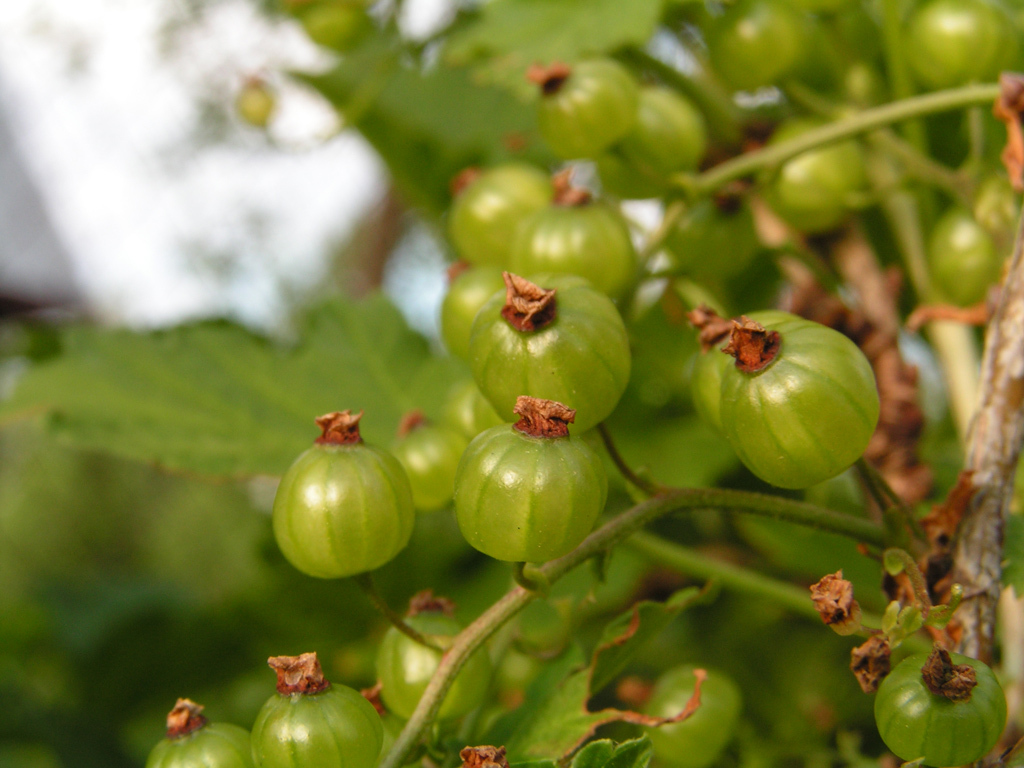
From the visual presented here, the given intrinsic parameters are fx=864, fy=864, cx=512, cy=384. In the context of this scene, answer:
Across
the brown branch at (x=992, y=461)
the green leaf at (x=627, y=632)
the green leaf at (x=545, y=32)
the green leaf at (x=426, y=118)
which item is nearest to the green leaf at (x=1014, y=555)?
the brown branch at (x=992, y=461)

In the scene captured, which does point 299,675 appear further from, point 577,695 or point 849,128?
point 849,128

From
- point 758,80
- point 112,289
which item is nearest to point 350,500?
point 758,80

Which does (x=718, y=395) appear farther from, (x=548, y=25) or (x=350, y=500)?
(x=548, y=25)

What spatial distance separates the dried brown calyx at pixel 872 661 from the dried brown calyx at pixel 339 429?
0.19 metres

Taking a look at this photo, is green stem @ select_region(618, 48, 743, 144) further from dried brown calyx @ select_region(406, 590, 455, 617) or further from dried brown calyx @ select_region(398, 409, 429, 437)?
dried brown calyx @ select_region(406, 590, 455, 617)

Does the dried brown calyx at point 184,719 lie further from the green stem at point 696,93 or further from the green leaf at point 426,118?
the green leaf at point 426,118

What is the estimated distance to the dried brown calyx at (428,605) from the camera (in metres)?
0.34

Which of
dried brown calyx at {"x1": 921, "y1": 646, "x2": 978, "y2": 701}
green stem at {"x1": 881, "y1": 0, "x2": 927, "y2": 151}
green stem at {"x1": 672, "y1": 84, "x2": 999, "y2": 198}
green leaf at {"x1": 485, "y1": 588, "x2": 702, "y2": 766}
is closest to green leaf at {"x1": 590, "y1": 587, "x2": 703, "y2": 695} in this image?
green leaf at {"x1": 485, "y1": 588, "x2": 702, "y2": 766}

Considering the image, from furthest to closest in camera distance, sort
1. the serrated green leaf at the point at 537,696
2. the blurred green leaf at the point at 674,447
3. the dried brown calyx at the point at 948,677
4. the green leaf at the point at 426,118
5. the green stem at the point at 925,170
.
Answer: the green leaf at the point at 426,118 → the blurred green leaf at the point at 674,447 → the green stem at the point at 925,170 → the serrated green leaf at the point at 537,696 → the dried brown calyx at the point at 948,677

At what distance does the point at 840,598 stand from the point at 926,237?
0.37 metres

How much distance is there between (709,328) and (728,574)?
0.20 m

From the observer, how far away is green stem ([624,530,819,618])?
0.46m

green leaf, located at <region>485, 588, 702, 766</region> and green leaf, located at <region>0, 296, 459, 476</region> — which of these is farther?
green leaf, located at <region>0, 296, 459, 476</region>

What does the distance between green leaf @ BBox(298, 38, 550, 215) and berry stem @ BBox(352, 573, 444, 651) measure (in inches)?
21.6
